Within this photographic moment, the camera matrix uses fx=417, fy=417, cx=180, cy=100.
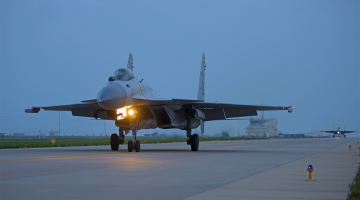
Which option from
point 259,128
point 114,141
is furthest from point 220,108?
point 259,128

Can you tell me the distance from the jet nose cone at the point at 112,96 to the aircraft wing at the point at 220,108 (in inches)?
86.7

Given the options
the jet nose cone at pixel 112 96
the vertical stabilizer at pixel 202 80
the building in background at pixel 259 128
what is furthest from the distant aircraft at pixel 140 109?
the building in background at pixel 259 128

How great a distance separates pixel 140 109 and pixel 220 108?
605 cm

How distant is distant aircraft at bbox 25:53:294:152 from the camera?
1853cm

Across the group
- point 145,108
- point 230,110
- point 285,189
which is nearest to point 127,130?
point 145,108

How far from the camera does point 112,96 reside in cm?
1791

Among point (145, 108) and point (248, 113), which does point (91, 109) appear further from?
point (248, 113)

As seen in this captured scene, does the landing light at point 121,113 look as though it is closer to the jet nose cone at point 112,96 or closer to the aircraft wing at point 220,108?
the aircraft wing at point 220,108

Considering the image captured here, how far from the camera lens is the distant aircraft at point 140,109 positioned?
18531 mm

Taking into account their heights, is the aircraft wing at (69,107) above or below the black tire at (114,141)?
above

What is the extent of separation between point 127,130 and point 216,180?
13.4 meters

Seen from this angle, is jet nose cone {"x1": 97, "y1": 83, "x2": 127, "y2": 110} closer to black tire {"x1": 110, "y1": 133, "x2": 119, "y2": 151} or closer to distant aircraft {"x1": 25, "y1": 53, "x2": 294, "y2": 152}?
distant aircraft {"x1": 25, "y1": 53, "x2": 294, "y2": 152}

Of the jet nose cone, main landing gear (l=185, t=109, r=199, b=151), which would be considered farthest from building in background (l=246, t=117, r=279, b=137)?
the jet nose cone

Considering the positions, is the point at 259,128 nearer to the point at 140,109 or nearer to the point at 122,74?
the point at 140,109
